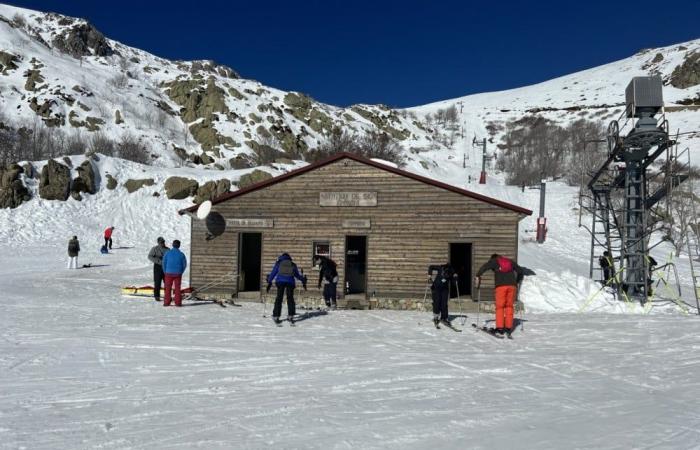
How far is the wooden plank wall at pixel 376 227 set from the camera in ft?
48.3

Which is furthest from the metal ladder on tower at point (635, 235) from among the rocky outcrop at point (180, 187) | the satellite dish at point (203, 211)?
the rocky outcrop at point (180, 187)

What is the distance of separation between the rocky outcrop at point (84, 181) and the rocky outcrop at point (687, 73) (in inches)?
4724

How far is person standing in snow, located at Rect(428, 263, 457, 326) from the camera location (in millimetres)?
11227

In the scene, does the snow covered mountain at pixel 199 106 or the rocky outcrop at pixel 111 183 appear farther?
the snow covered mountain at pixel 199 106


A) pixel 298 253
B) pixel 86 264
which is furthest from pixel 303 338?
pixel 86 264

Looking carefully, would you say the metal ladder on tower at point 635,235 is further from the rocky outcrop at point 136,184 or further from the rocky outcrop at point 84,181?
the rocky outcrop at point 84,181

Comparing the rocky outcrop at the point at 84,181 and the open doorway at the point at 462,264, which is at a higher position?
the rocky outcrop at the point at 84,181

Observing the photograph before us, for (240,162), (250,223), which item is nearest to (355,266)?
(250,223)

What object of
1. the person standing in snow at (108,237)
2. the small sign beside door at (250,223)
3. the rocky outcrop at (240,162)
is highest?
the rocky outcrop at (240,162)

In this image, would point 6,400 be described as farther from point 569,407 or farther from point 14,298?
point 14,298

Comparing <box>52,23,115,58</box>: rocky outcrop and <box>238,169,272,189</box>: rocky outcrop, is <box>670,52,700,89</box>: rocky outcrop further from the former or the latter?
<box>52,23,115,58</box>: rocky outcrop

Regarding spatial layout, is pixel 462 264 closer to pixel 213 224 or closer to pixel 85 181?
pixel 213 224

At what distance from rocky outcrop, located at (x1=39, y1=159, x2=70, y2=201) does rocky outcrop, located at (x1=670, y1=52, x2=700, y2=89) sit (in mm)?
121964

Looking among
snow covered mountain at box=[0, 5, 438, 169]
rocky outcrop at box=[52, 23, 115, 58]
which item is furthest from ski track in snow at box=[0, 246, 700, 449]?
rocky outcrop at box=[52, 23, 115, 58]
